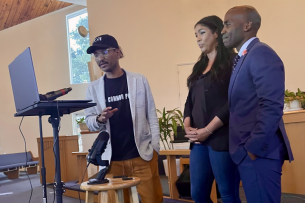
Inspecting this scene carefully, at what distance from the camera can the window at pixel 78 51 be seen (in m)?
9.12

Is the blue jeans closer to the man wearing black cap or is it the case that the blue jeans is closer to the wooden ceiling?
the man wearing black cap

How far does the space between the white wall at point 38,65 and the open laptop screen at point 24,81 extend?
7188 millimetres

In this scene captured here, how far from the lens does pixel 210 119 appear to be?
1654 mm

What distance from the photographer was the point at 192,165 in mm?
1682

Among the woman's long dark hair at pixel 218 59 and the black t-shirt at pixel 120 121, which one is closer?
the woman's long dark hair at pixel 218 59

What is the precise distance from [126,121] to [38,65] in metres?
8.02

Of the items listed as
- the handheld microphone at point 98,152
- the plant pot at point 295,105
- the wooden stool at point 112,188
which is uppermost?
the plant pot at point 295,105

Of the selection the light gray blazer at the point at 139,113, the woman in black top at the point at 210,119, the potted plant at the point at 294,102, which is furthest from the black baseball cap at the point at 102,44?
the potted plant at the point at 294,102

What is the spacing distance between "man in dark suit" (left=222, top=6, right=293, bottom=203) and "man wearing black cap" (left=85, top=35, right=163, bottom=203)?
0.75 metres

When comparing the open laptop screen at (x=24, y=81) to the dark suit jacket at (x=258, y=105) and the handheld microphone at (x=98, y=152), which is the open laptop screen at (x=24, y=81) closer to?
the handheld microphone at (x=98, y=152)

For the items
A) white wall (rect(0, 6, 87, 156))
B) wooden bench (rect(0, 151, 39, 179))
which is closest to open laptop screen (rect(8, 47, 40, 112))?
wooden bench (rect(0, 151, 39, 179))

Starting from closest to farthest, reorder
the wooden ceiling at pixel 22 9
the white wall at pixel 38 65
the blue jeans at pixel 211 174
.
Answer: the blue jeans at pixel 211 174
the wooden ceiling at pixel 22 9
the white wall at pixel 38 65

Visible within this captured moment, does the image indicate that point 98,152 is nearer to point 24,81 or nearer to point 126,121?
point 126,121

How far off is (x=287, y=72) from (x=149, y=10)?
10.5ft
